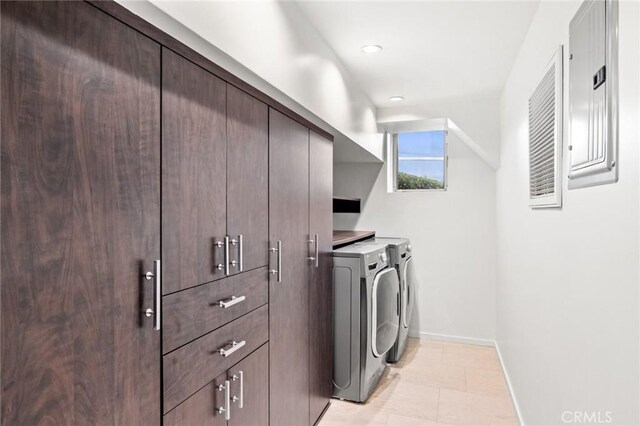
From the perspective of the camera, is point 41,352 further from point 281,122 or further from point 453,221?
point 453,221

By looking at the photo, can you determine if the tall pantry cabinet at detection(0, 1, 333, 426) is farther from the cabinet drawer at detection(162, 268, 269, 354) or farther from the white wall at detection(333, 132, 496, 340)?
the white wall at detection(333, 132, 496, 340)

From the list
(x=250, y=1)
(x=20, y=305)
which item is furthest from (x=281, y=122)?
(x=20, y=305)

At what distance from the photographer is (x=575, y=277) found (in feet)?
4.52

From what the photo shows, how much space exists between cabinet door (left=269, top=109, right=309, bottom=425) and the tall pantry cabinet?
28mm

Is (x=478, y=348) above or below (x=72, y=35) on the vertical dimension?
below

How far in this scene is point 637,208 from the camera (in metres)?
0.93

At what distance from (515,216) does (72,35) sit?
267 centimetres

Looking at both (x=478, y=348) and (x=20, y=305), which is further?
(x=478, y=348)

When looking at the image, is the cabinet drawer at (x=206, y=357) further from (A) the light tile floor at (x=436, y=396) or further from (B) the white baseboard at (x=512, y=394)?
(B) the white baseboard at (x=512, y=394)

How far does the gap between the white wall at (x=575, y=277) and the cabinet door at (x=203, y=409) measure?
1.25 m

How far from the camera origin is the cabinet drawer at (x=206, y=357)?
47.6 inches

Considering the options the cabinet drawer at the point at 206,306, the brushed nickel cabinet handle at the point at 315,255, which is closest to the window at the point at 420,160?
the brushed nickel cabinet handle at the point at 315,255

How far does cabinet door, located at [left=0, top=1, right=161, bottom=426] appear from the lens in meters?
0.76

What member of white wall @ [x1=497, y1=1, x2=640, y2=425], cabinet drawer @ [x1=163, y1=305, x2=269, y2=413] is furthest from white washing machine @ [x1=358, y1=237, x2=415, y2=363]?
cabinet drawer @ [x1=163, y1=305, x2=269, y2=413]
